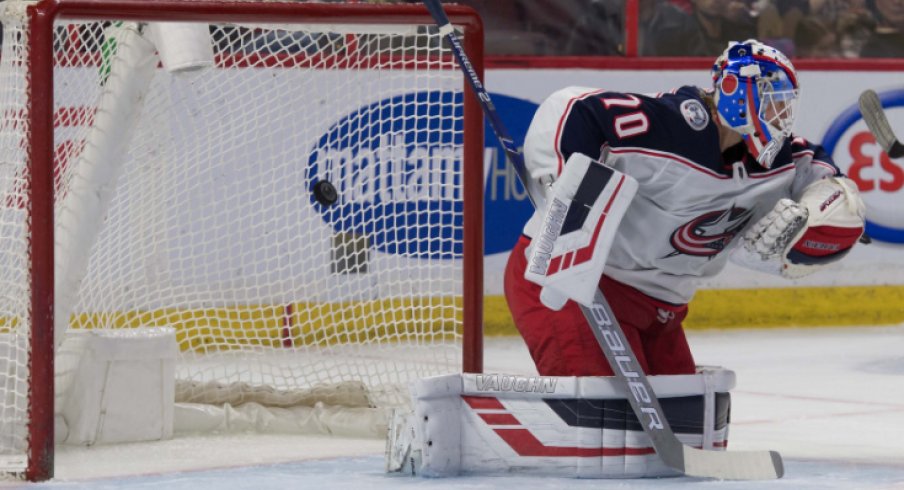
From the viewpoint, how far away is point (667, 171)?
11.1 feet

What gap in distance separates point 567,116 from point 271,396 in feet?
4.41

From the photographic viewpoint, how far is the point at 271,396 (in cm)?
428

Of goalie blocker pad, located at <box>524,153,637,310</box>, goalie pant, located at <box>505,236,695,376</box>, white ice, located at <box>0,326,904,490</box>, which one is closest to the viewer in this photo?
goalie blocker pad, located at <box>524,153,637,310</box>

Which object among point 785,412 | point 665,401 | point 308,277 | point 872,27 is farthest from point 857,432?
point 872,27

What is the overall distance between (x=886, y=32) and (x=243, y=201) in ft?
8.90

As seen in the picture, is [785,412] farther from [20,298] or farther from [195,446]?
[20,298]

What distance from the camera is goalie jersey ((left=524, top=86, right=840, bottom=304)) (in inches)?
131

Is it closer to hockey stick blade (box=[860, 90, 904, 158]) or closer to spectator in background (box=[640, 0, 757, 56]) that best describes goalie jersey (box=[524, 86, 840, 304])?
hockey stick blade (box=[860, 90, 904, 158])

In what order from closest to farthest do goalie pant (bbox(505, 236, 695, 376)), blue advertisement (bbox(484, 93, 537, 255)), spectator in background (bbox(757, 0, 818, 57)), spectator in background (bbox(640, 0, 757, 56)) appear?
goalie pant (bbox(505, 236, 695, 376)) → blue advertisement (bbox(484, 93, 537, 255)) → spectator in background (bbox(640, 0, 757, 56)) → spectator in background (bbox(757, 0, 818, 57))

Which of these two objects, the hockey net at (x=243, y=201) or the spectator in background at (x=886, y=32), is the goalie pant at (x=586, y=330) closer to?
the hockey net at (x=243, y=201)

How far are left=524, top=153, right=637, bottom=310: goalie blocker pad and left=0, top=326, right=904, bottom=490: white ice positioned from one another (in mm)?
391

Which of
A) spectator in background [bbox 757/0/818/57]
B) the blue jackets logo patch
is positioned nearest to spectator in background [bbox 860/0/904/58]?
spectator in background [bbox 757/0/818/57]

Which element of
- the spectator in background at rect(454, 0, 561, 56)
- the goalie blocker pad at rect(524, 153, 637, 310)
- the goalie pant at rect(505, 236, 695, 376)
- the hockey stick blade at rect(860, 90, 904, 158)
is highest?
the spectator in background at rect(454, 0, 561, 56)

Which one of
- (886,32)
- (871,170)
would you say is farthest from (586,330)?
(886,32)
